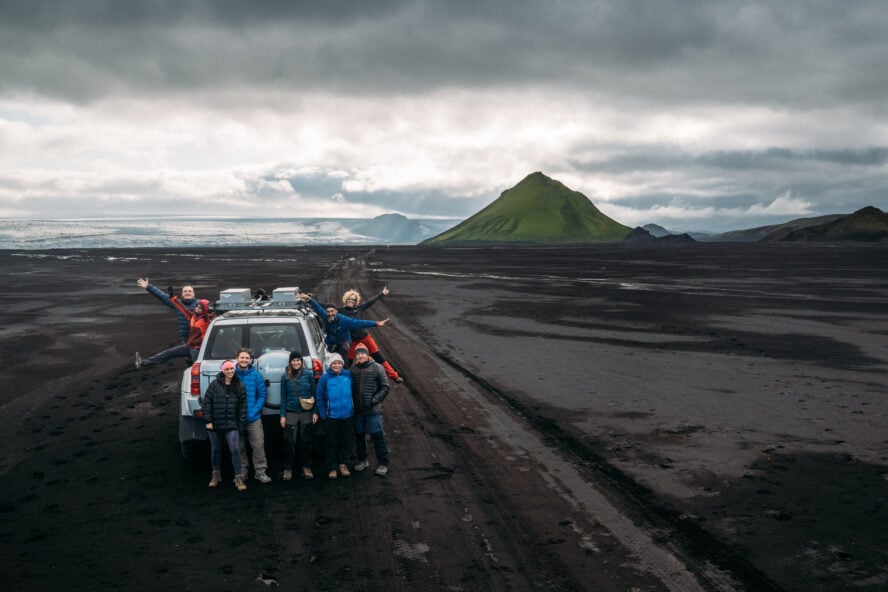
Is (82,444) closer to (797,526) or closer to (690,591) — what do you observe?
(690,591)

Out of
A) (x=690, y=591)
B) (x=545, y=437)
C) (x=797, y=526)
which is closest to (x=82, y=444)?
(x=545, y=437)

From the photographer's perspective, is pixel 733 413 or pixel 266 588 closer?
pixel 266 588

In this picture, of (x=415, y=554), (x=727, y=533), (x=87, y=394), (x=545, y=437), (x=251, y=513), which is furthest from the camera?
(x=87, y=394)

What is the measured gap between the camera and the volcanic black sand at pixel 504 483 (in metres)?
6.62

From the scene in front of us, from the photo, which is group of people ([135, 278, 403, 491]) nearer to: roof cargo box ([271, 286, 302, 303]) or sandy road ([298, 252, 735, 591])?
sandy road ([298, 252, 735, 591])

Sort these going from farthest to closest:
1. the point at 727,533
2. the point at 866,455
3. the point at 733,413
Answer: the point at 733,413 < the point at 866,455 < the point at 727,533

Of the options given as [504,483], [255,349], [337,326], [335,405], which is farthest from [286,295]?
[504,483]

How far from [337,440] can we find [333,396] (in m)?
0.70

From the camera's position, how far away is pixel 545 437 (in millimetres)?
11047

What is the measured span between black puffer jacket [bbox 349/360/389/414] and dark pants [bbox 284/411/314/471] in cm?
70

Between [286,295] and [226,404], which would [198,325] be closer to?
[286,295]

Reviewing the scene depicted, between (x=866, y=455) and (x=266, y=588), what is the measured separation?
918 cm

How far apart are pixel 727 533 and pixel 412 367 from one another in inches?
406

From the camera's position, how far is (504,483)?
8852 millimetres
